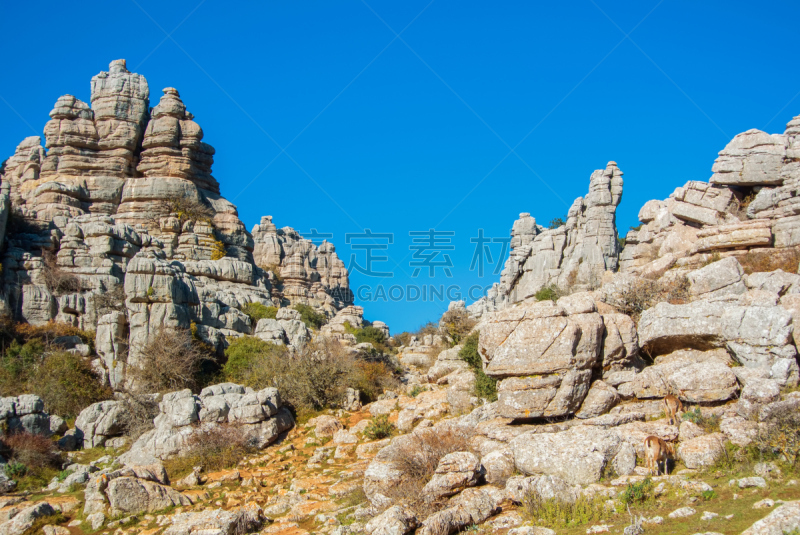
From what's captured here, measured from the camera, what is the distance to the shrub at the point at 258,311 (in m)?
33.8

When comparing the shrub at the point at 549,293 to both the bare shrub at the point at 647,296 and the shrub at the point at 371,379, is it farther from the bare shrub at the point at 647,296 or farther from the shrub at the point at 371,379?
the bare shrub at the point at 647,296

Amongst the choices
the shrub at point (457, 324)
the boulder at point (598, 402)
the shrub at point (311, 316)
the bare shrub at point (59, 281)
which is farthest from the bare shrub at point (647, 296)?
the shrub at point (311, 316)

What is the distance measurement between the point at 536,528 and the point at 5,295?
29.4m

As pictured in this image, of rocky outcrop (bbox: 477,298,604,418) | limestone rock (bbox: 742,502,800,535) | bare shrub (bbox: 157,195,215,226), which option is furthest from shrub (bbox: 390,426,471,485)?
bare shrub (bbox: 157,195,215,226)

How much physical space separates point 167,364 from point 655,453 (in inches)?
734

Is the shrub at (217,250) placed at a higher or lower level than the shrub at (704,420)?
higher

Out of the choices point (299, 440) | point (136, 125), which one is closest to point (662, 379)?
point (299, 440)

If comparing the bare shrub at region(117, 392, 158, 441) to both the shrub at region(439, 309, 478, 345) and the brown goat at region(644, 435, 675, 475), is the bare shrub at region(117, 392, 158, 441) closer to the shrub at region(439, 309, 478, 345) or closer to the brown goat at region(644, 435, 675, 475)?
the shrub at region(439, 309, 478, 345)

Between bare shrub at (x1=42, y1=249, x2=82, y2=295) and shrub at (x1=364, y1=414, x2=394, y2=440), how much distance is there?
66.6 ft

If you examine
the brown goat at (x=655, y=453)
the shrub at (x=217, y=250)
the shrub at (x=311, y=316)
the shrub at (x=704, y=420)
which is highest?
the shrub at (x=217, y=250)

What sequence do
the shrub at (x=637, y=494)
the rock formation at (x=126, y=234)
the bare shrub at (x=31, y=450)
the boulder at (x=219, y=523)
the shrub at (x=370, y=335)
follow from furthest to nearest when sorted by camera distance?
the shrub at (x=370, y=335) → the rock formation at (x=126, y=234) → the bare shrub at (x=31, y=450) → the boulder at (x=219, y=523) → the shrub at (x=637, y=494)

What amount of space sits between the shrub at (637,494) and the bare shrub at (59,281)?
29.1 meters

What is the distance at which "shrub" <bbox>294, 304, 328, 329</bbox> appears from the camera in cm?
4325

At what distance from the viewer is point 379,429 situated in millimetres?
17078
